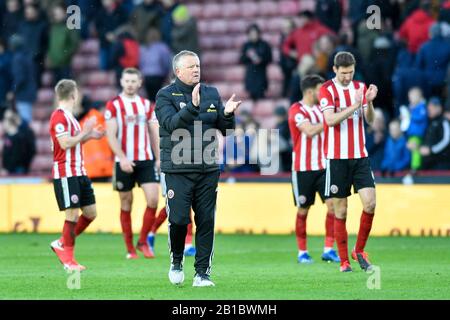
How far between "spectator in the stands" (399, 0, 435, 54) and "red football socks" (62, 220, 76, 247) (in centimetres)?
962

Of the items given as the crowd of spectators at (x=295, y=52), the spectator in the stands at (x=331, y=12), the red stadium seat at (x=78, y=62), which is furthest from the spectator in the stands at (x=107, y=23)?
the spectator in the stands at (x=331, y=12)

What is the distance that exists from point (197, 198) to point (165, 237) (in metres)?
7.78

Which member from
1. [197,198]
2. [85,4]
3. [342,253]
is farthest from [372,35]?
[197,198]

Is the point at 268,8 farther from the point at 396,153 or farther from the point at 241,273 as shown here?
the point at 241,273

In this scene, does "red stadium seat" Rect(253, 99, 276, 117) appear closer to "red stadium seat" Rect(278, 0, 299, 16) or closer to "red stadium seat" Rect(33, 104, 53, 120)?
"red stadium seat" Rect(278, 0, 299, 16)

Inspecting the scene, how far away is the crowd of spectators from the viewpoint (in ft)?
67.1

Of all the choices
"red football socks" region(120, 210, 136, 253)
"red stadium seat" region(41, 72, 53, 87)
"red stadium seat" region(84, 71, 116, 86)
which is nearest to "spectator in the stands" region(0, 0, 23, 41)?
"red stadium seat" region(41, 72, 53, 87)

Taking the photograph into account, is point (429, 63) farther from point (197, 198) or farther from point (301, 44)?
point (197, 198)

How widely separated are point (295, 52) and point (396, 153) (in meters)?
3.93

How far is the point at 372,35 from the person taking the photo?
71.6 ft

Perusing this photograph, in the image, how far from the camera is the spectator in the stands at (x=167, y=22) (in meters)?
24.8

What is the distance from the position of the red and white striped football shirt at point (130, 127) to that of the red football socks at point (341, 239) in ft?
10.8

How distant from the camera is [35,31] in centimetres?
2548

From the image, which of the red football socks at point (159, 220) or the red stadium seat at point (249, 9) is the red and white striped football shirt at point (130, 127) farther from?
the red stadium seat at point (249, 9)
